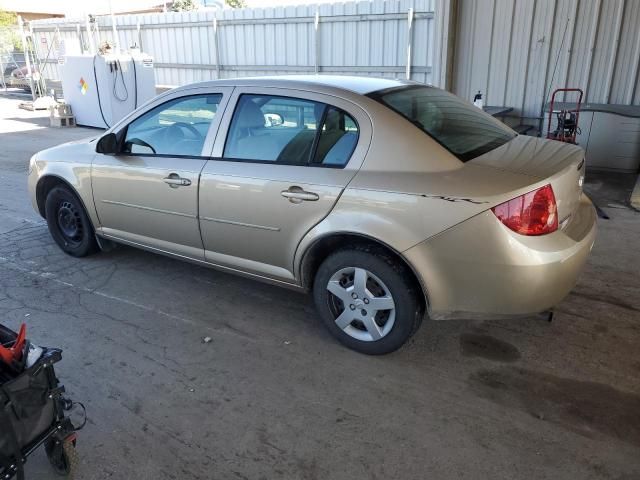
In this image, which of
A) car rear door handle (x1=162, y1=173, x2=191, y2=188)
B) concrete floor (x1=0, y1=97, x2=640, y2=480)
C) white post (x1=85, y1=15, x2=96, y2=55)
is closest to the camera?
concrete floor (x1=0, y1=97, x2=640, y2=480)

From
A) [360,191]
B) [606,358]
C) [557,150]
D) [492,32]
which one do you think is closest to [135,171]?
[360,191]

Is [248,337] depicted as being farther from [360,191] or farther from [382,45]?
[382,45]

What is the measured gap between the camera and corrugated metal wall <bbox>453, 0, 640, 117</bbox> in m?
8.13

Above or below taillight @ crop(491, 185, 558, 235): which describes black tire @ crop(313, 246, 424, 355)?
below

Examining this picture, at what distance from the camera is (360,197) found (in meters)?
3.06

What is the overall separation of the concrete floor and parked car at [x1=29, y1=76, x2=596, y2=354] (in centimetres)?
36

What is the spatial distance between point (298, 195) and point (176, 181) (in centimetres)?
108

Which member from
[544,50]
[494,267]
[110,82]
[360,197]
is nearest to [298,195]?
[360,197]

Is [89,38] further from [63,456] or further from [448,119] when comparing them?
[63,456]

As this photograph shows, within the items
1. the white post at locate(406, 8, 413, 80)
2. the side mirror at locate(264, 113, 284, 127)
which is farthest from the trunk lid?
the white post at locate(406, 8, 413, 80)

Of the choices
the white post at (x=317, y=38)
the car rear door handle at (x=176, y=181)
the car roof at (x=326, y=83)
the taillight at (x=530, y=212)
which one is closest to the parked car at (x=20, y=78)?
the white post at (x=317, y=38)

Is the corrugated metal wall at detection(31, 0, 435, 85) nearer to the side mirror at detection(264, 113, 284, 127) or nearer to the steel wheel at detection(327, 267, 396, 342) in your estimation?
the side mirror at detection(264, 113, 284, 127)

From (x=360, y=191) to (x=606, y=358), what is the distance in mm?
1867

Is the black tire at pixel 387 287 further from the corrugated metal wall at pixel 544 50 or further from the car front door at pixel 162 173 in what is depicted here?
the corrugated metal wall at pixel 544 50
